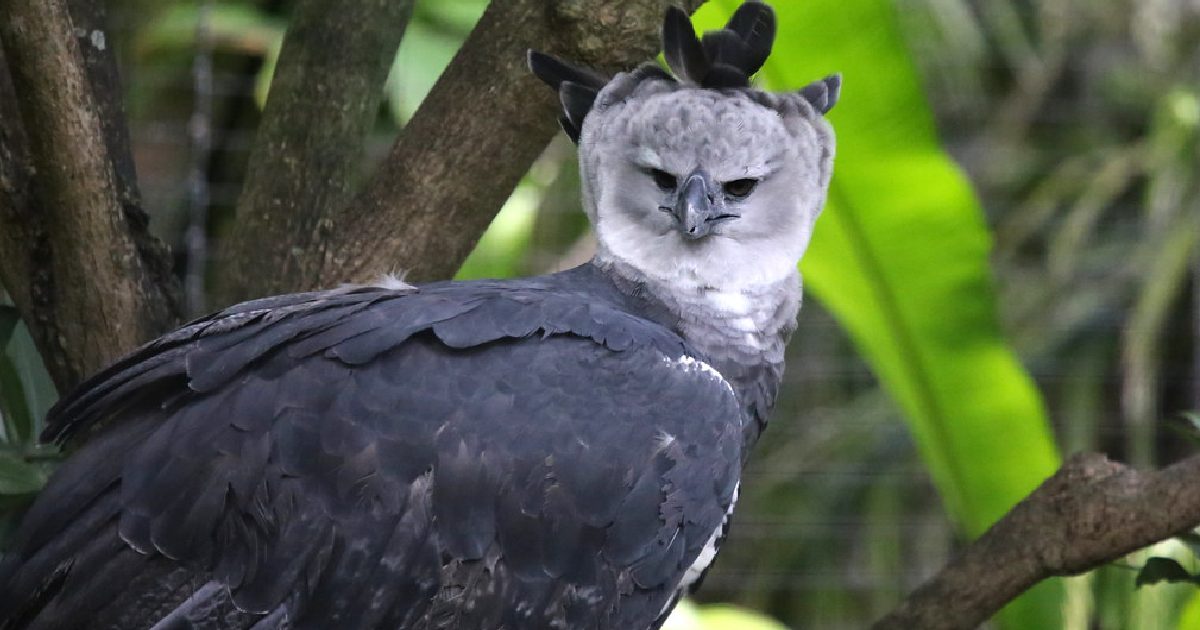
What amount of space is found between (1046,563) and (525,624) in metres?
0.67

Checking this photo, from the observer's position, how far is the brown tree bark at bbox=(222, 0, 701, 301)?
165 centimetres

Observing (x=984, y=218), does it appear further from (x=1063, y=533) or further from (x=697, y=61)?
(x=697, y=61)

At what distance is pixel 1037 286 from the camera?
354 centimetres

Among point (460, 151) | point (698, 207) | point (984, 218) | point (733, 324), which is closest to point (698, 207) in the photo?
point (698, 207)

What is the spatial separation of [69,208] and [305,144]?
33 centimetres

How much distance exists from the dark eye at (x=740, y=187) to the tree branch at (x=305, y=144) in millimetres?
528

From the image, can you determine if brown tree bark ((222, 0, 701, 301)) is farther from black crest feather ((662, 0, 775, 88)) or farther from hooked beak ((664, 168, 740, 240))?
hooked beak ((664, 168, 740, 240))

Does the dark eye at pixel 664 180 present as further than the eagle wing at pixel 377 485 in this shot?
Yes

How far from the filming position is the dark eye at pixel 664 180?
5.01 ft

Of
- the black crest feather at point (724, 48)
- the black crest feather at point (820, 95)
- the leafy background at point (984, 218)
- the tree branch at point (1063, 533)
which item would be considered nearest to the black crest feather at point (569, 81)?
the black crest feather at point (724, 48)

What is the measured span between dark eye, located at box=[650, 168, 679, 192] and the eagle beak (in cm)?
3

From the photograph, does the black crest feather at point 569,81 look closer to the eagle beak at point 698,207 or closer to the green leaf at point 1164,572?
the eagle beak at point 698,207

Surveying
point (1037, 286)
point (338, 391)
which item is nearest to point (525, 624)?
point (338, 391)

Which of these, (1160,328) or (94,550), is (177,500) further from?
(1160,328)
